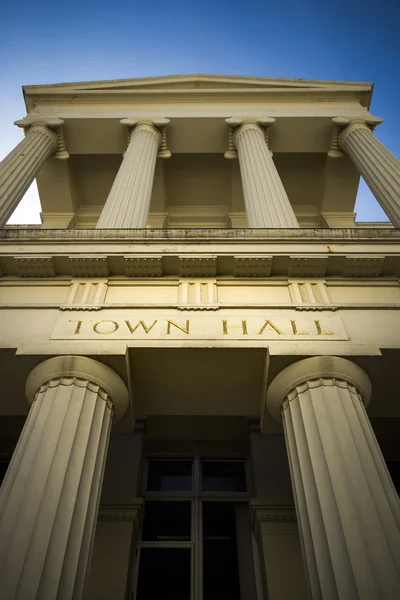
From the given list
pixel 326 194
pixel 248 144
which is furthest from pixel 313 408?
pixel 326 194

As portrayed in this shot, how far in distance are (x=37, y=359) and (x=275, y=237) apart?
5064 mm

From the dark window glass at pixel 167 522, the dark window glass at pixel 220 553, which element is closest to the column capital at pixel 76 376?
the dark window glass at pixel 167 522

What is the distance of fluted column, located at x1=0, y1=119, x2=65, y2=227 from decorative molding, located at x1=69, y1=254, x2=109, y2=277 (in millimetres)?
3436

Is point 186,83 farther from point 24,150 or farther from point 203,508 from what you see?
point 203,508

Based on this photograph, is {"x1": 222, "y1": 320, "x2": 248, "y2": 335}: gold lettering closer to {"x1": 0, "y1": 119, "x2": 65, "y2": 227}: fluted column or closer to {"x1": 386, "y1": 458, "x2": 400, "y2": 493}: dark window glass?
{"x1": 386, "y1": 458, "x2": 400, "y2": 493}: dark window glass

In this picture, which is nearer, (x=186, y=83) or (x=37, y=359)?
(x=37, y=359)

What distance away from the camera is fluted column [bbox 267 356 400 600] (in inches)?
207

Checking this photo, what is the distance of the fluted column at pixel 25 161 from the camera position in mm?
12758

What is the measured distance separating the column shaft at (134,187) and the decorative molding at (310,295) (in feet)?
14.4

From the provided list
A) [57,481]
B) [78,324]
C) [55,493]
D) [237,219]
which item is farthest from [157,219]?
[55,493]

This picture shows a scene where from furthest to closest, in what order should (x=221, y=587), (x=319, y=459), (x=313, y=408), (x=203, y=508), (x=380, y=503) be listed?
(x=203, y=508)
(x=221, y=587)
(x=313, y=408)
(x=319, y=459)
(x=380, y=503)

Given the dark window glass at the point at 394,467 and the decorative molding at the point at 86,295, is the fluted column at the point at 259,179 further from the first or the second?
the dark window glass at the point at 394,467

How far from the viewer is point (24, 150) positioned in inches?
599

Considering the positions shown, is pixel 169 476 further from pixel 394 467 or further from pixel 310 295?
pixel 310 295
